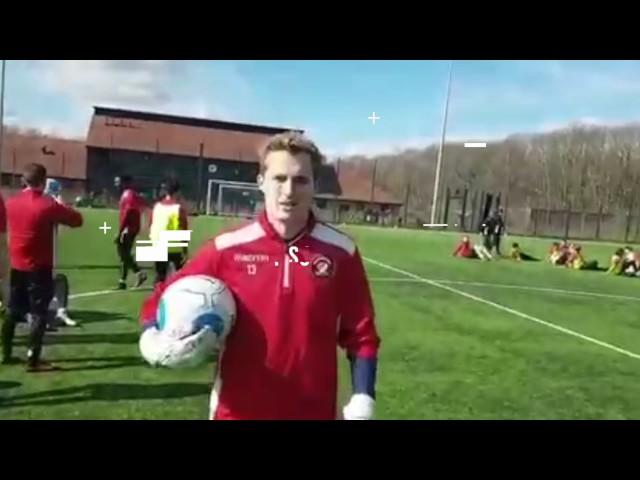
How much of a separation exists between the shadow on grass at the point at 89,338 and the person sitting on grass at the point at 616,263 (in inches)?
219

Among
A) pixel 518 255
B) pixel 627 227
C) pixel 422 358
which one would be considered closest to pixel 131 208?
pixel 422 358

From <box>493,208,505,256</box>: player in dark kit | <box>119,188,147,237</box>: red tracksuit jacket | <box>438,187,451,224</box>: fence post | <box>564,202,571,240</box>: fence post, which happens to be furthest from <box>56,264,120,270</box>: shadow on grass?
<box>564,202,571,240</box>: fence post

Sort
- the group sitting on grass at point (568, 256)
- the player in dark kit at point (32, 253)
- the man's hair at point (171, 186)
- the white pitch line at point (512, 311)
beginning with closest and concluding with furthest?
the player in dark kit at point (32, 253)
the man's hair at point (171, 186)
the white pitch line at point (512, 311)
the group sitting on grass at point (568, 256)

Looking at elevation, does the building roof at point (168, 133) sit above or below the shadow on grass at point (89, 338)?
above

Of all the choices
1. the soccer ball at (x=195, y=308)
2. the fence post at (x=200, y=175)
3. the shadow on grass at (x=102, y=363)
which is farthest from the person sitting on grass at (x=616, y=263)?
the soccer ball at (x=195, y=308)

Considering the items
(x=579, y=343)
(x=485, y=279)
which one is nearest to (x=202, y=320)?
(x=579, y=343)

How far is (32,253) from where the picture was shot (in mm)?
3801

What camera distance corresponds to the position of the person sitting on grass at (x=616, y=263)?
28.3 feet

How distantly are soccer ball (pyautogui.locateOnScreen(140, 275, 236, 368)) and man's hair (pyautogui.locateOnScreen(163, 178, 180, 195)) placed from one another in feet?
9.30

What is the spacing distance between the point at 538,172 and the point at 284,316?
3816mm

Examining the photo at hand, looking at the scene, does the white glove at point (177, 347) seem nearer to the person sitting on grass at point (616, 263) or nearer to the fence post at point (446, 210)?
the fence post at point (446, 210)
